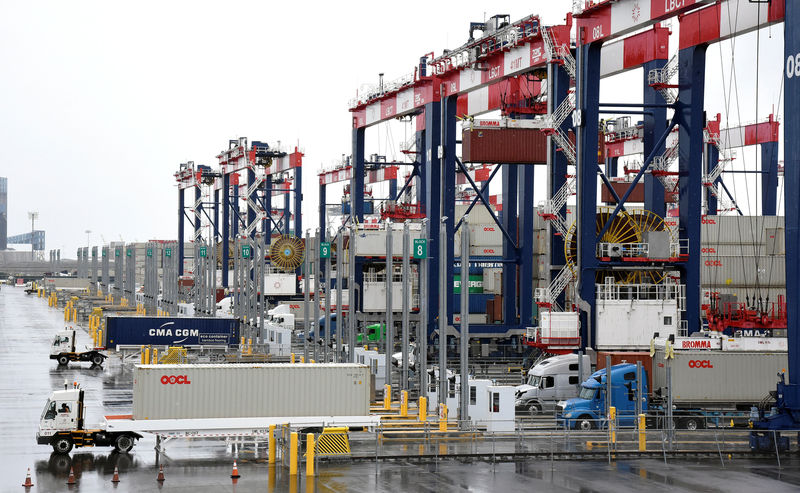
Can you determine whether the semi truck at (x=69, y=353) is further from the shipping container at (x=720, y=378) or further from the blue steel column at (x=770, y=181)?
the blue steel column at (x=770, y=181)

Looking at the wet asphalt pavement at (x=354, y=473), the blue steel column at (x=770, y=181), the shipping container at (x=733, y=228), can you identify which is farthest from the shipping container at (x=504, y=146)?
the wet asphalt pavement at (x=354, y=473)

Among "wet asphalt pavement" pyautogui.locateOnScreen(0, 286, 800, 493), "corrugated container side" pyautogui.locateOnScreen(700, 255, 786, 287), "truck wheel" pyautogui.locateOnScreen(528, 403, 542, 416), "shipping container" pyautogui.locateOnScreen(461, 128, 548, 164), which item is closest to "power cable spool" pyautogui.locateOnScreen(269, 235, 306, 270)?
"corrugated container side" pyautogui.locateOnScreen(700, 255, 786, 287)

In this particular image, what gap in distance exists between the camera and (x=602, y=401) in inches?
1565

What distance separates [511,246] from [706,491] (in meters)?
42.8

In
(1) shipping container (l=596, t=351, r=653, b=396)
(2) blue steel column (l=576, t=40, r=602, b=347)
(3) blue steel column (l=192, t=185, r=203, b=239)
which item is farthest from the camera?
(3) blue steel column (l=192, t=185, r=203, b=239)

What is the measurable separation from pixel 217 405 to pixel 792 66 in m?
21.1

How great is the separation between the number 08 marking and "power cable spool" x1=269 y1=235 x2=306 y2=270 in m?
74.9

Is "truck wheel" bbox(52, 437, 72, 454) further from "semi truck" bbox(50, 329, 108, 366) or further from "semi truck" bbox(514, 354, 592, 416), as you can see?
"semi truck" bbox(50, 329, 108, 366)

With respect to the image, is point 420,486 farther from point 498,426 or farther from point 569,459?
point 498,426

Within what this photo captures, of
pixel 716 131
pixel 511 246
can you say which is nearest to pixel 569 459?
pixel 511 246

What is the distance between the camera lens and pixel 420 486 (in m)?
28.4

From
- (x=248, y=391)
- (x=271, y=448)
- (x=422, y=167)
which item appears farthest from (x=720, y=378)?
→ (x=422, y=167)

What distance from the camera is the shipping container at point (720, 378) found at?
133ft

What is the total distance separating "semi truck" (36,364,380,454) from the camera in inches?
1335
